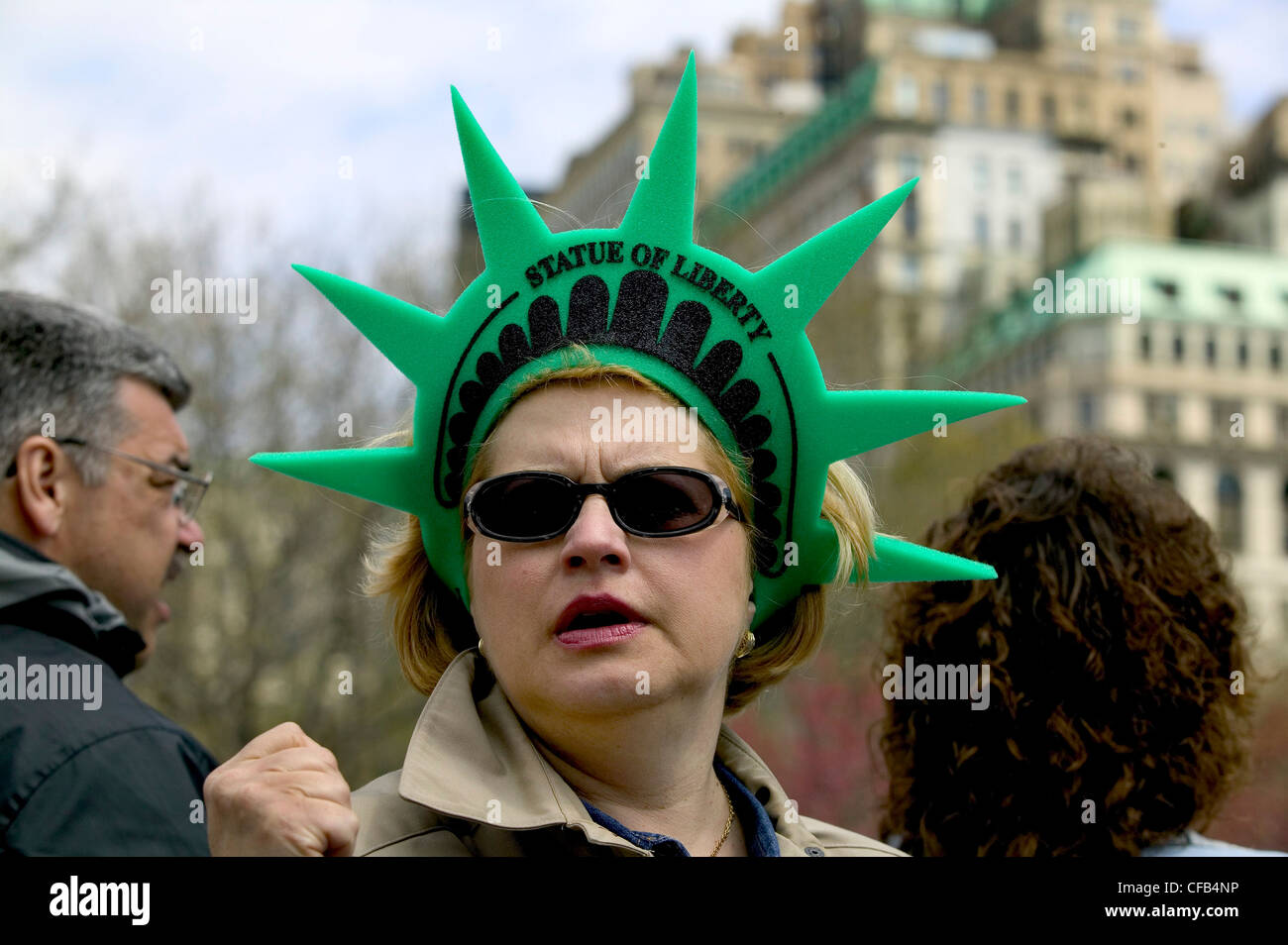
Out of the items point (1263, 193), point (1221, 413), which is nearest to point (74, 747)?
point (1221, 413)

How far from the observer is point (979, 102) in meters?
73.5

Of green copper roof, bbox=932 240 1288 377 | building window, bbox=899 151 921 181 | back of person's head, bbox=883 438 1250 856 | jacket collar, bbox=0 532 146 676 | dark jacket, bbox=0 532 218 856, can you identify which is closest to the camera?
dark jacket, bbox=0 532 218 856

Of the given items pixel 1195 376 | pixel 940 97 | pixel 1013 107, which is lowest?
pixel 1195 376

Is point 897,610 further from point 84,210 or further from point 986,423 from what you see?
point 986,423

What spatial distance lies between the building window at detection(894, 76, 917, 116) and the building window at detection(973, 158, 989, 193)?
4.67 meters

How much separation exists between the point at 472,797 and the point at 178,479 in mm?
2067

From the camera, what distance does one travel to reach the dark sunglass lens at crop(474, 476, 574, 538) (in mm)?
2557

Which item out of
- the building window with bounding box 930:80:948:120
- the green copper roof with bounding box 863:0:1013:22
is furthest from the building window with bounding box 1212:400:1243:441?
the green copper roof with bounding box 863:0:1013:22

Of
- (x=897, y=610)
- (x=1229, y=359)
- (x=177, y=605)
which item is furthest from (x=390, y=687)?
(x=1229, y=359)

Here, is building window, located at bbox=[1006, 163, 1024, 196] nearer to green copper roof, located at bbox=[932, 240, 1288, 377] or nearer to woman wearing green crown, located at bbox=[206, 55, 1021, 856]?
green copper roof, located at bbox=[932, 240, 1288, 377]

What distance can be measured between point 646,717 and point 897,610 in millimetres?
1226

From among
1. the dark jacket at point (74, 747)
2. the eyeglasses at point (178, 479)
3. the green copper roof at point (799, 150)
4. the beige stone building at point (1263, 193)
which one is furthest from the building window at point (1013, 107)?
the dark jacket at point (74, 747)

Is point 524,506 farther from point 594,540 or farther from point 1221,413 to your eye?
point 1221,413

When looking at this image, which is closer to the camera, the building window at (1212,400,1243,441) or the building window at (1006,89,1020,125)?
the building window at (1212,400,1243,441)
